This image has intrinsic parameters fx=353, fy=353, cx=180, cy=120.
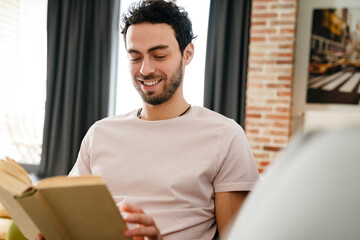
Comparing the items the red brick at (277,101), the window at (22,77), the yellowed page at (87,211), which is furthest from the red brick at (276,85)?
the window at (22,77)

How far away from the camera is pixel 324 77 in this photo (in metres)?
3.04

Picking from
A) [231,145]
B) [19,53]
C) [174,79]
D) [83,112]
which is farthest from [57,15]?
[231,145]

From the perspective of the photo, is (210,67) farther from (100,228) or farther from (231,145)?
(100,228)

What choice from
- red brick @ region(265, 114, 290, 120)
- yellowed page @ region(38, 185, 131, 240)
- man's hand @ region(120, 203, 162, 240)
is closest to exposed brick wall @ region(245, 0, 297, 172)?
red brick @ region(265, 114, 290, 120)

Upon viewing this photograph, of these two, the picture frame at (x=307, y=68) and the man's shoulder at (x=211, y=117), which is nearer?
the man's shoulder at (x=211, y=117)

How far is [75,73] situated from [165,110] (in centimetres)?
262

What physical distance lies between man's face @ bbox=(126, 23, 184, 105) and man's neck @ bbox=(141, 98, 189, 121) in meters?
0.02

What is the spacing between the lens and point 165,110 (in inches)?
52.0

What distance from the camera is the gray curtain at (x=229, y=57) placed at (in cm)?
315

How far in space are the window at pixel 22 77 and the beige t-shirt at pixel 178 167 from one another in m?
2.95

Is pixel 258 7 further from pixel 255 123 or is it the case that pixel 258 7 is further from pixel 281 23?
pixel 255 123

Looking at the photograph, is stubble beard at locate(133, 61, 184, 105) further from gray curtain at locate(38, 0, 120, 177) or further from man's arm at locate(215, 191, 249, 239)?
gray curtain at locate(38, 0, 120, 177)

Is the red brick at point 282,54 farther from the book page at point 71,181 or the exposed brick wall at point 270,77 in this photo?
the book page at point 71,181

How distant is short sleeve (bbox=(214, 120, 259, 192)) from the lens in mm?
1147
